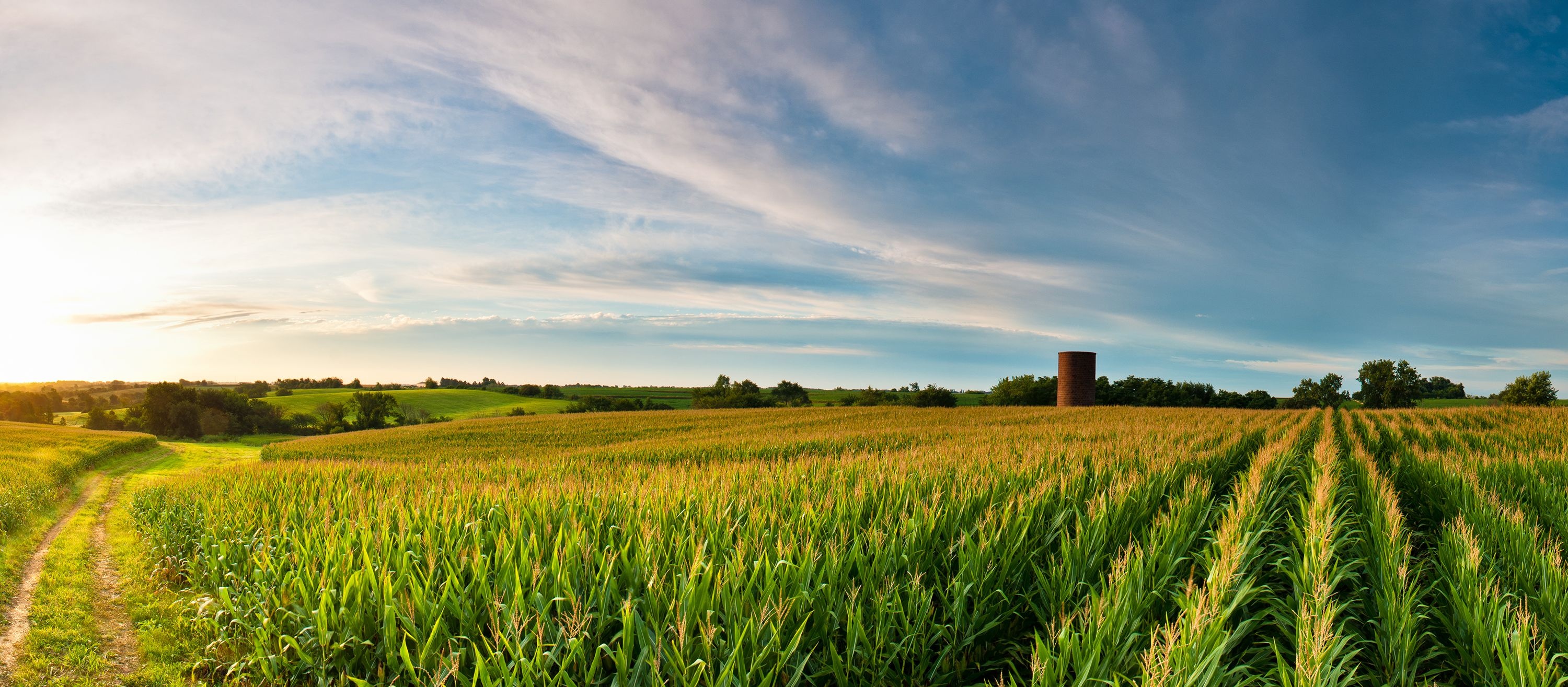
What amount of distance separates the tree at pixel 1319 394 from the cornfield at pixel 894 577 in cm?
9619

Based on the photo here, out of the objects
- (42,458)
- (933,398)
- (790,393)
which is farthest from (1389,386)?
(42,458)

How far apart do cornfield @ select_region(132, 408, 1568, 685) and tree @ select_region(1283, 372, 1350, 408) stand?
9619 centimetres

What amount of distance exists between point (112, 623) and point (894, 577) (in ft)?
34.5

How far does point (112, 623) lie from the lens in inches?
323

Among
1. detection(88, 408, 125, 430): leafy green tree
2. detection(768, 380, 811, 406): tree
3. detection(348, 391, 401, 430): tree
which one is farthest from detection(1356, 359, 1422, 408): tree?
detection(88, 408, 125, 430): leafy green tree

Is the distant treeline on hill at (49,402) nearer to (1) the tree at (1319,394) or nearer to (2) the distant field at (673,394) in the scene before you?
(2) the distant field at (673,394)

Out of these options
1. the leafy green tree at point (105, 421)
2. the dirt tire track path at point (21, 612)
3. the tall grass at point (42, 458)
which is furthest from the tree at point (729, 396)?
the leafy green tree at point (105, 421)

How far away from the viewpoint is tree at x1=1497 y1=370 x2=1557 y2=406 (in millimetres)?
63562

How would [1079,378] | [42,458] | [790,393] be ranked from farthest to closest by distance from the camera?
1. [790,393]
2. [1079,378]
3. [42,458]

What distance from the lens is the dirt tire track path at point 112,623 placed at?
677cm

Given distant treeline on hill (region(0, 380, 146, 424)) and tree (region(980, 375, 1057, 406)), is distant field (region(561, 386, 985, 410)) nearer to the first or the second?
tree (region(980, 375, 1057, 406))

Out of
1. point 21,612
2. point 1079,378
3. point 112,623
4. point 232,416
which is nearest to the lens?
point 112,623

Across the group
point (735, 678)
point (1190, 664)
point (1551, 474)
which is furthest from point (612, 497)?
point (1551, 474)

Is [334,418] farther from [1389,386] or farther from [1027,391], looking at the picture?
[1389,386]
